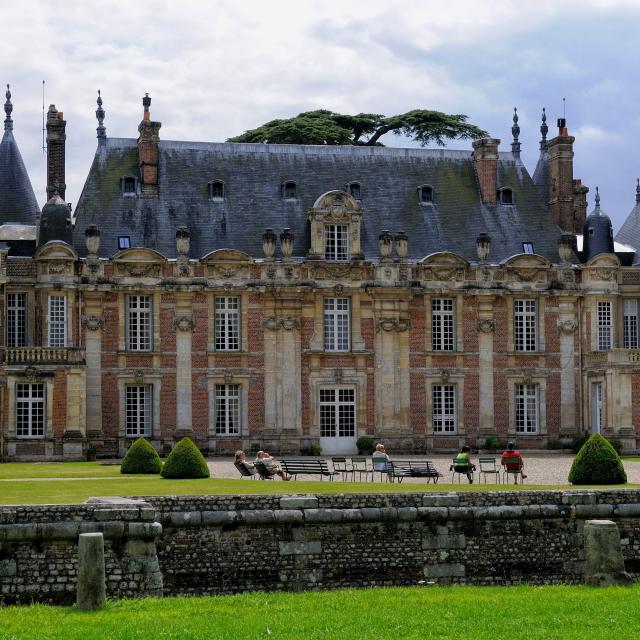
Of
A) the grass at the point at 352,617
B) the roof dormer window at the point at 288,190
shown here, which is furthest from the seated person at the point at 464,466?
the roof dormer window at the point at 288,190

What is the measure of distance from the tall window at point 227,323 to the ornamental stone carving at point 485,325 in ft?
26.4

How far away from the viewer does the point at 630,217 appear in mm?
51062

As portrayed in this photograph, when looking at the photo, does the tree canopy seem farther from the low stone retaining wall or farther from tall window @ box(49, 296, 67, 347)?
the low stone retaining wall

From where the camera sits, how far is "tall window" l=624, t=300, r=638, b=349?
48.5 m

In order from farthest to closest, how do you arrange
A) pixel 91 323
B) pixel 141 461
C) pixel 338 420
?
1. pixel 338 420
2. pixel 91 323
3. pixel 141 461

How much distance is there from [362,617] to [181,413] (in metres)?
27.6

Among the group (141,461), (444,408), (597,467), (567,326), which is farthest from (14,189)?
(597,467)

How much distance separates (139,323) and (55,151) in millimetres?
6562

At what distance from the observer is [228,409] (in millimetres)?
46000

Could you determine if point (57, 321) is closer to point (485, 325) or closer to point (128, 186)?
point (128, 186)

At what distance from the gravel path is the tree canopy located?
18.0 meters

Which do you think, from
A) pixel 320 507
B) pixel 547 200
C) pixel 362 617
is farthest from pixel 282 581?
pixel 547 200

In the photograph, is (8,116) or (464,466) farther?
(8,116)

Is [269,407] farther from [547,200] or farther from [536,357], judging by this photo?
[547,200]
